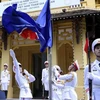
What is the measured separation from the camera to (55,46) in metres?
14.6

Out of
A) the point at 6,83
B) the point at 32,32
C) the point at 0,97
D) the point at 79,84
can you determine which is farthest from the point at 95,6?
the point at 0,97

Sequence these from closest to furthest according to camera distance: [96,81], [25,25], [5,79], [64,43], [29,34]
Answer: [96,81], [25,25], [29,34], [5,79], [64,43]

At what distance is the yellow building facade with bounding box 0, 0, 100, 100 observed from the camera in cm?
1353

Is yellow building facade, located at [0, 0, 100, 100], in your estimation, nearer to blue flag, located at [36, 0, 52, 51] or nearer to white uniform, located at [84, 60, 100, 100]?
blue flag, located at [36, 0, 52, 51]

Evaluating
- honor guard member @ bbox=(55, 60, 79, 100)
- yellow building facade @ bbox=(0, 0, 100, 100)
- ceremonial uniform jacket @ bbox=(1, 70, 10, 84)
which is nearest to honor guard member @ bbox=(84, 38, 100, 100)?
honor guard member @ bbox=(55, 60, 79, 100)

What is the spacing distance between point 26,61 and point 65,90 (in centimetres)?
836

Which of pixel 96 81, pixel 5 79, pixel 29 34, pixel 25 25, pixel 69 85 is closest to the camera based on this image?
pixel 96 81

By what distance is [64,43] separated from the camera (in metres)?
14.9

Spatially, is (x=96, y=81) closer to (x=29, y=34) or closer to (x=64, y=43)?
(x=29, y=34)

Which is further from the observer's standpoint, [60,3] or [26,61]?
[26,61]

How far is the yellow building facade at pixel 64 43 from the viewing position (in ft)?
44.4

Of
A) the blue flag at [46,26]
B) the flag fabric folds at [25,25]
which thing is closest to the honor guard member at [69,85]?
the blue flag at [46,26]

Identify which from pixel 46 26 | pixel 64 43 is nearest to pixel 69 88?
pixel 46 26

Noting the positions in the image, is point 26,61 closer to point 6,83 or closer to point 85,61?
point 6,83
